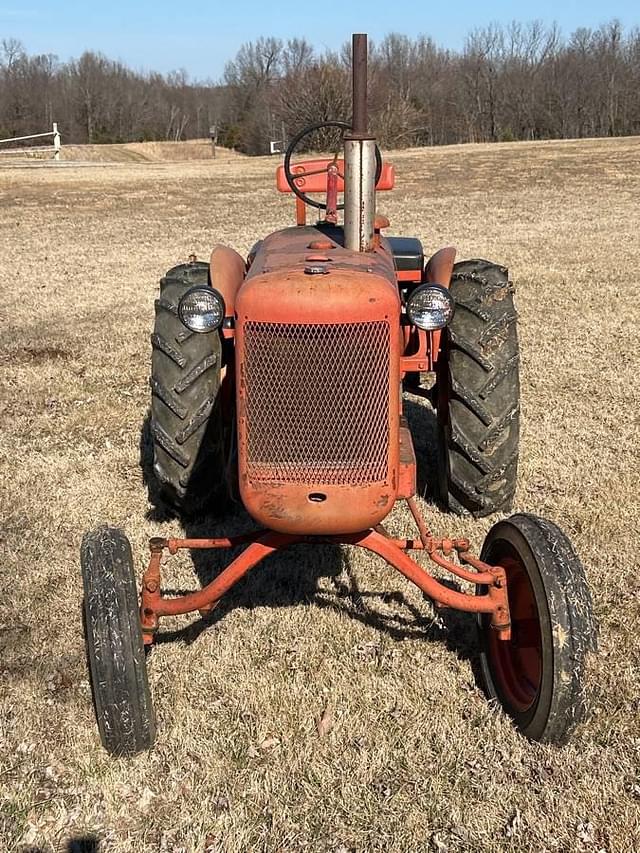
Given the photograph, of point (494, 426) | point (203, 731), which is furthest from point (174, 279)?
point (203, 731)

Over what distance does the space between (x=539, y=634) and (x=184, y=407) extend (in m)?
1.83

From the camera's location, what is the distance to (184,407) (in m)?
4.01

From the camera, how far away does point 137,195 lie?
22.9m

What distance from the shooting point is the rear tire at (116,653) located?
9.26 feet

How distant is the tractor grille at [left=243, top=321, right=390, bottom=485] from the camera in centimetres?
275

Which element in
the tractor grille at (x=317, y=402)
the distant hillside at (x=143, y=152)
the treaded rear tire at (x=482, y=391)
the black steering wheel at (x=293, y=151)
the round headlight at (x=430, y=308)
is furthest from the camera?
the distant hillside at (x=143, y=152)

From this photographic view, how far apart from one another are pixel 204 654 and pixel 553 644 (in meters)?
1.40

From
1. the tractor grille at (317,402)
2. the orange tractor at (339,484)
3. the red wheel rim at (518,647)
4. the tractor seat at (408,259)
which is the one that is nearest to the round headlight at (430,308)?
the orange tractor at (339,484)

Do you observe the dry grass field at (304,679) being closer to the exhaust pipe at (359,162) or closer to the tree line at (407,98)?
the exhaust pipe at (359,162)

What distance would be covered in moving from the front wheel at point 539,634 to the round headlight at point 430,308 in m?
0.75

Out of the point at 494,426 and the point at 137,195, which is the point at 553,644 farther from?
the point at 137,195

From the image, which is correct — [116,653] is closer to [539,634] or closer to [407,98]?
[539,634]

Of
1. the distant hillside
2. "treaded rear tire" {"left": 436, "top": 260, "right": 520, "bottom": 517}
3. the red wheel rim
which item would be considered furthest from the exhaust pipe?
the distant hillside

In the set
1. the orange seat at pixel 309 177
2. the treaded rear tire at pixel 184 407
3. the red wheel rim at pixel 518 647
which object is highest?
the orange seat at pixel 309 177
